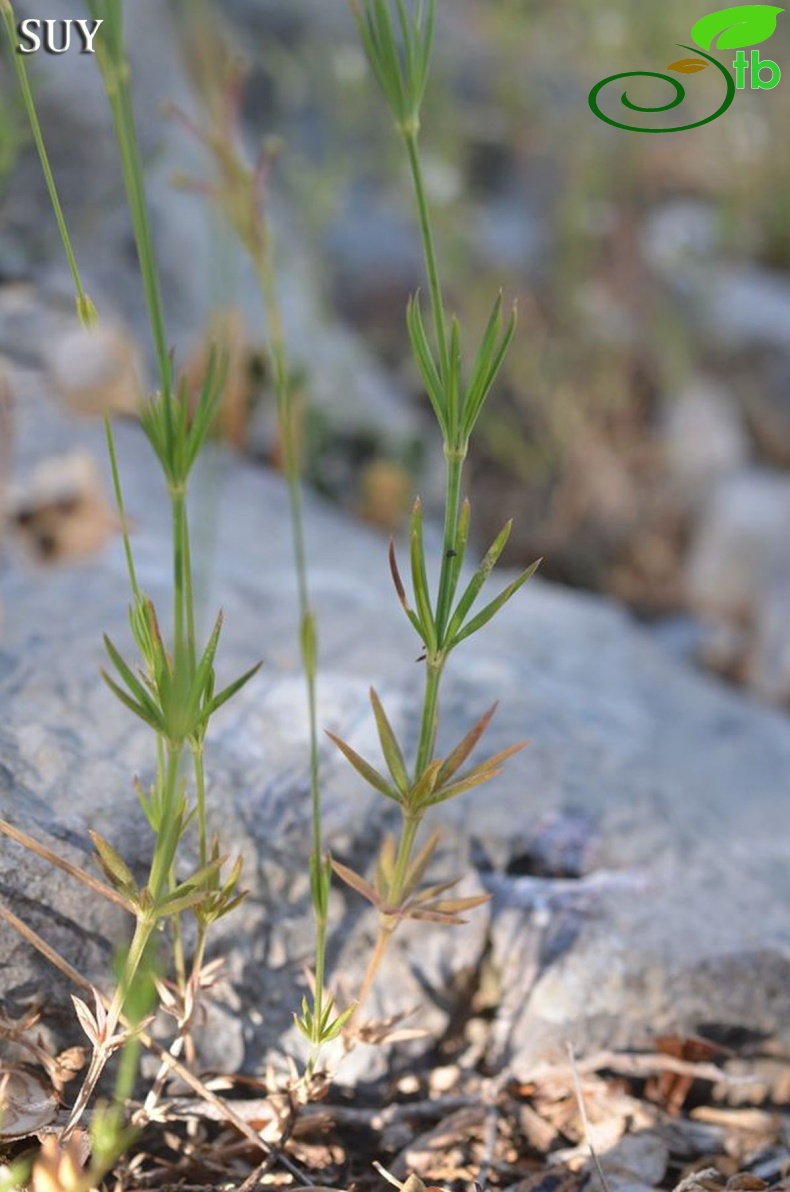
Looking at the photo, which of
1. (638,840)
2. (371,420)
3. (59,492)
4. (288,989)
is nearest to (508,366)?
(371,420)

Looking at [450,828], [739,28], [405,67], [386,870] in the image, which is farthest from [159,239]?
[386,870]

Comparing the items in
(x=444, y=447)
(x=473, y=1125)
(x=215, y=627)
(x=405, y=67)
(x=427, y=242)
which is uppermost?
(x=405, y=67)

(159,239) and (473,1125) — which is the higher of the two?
(159,239)

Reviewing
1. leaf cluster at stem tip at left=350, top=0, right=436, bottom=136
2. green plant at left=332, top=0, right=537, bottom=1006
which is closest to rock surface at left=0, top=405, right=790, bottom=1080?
green plant at left=332, top=0, right=537, bottom=1006

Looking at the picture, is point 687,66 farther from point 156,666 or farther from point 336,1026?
point 336,1026

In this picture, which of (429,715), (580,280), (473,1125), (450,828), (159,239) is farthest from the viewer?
(580,280)

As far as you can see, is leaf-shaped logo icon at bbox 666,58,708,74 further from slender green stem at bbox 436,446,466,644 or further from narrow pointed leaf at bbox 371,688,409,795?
narrow pointed leaf at bbox 371,688,409,795

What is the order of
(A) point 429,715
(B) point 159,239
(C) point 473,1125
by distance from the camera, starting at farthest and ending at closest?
(B) point 159,239
(C) point 473,1125
(A) point 429,715
